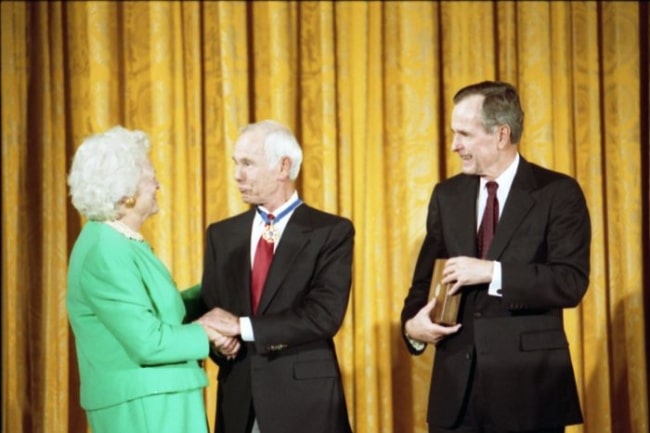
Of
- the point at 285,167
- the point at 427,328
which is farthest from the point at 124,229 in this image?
the point at 427,328

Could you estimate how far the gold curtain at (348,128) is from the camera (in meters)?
4.62

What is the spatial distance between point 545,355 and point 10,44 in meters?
2.71

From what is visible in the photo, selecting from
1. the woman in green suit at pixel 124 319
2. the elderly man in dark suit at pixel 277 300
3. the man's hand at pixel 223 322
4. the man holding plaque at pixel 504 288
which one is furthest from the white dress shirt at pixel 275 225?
the man holding plaque at pixel 504 288

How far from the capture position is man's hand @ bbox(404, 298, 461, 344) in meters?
3.21

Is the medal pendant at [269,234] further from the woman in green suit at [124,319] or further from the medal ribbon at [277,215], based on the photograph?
the woman in green suit at [124,319]

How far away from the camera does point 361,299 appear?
15.4 ft

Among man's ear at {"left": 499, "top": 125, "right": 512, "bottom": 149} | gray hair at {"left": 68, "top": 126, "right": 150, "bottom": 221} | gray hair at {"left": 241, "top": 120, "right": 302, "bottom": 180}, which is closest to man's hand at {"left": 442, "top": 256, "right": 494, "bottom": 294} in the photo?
man's ear at {"left": 499, "top": 125, "right": 512, "bottom": 149}

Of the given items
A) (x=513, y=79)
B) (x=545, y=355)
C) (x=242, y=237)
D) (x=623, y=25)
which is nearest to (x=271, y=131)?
(x=242, y=237)

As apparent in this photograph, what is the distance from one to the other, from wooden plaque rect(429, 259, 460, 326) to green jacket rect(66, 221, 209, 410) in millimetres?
690

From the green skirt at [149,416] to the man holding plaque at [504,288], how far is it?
740 millimetres

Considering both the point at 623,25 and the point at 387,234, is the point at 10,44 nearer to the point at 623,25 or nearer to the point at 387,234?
the point at 387,234

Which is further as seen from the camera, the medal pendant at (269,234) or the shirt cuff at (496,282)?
the medal pendant at (269,234)

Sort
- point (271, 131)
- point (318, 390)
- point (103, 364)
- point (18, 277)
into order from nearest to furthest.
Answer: point (103, 364)
point (318, 390)
point (271, 131)
point (18, 277)

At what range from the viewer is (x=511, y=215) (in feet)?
10.5
